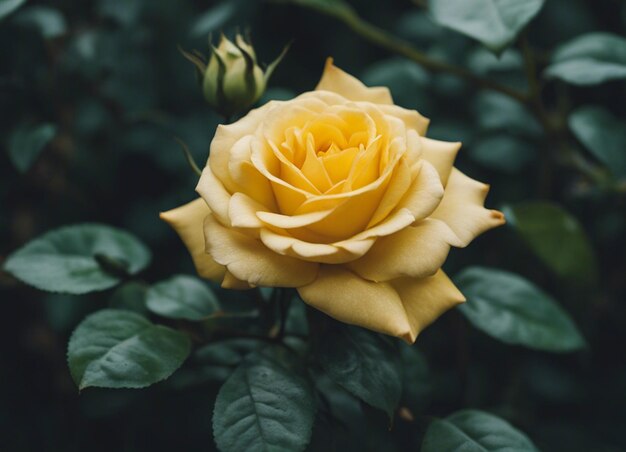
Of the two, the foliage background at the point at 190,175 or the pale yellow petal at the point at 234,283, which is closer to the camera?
the pale yellow petal at the point at 234,283

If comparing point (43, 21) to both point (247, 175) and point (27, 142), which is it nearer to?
point (27, 142)

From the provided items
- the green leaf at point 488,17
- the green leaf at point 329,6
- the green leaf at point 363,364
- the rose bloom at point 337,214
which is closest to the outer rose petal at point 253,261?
the rose bloom at point 337,214

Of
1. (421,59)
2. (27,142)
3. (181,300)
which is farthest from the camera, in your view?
(421,59)

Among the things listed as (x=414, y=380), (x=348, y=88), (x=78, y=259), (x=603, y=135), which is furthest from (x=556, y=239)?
(x=78, y=259)

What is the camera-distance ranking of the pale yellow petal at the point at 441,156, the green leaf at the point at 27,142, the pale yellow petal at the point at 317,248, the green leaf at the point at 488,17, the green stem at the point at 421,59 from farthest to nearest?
1. the green stem at the point at 421,59
2. the green leaf at the point at 27,142
3. the green leaf at the point at 488,17
4. the pale yellow petal at the point at 441,156
5. the pale yellow petal at the point at 317,248

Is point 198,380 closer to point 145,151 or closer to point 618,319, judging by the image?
point 145,151

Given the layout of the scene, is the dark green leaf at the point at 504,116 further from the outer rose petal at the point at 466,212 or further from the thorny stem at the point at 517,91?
the outer rose petal at the point at 466,212

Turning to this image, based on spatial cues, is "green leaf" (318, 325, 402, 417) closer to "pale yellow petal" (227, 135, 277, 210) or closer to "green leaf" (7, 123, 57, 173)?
"pale yellow petal" (227, 135, 277, 210)
